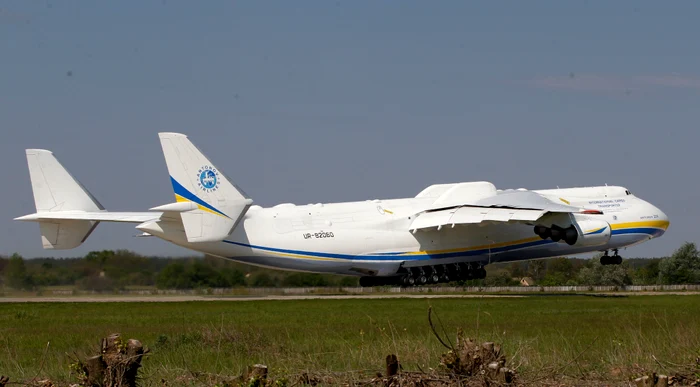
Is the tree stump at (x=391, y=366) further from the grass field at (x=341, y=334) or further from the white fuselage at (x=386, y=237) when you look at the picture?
the white fuselage at (x=386, y=237)

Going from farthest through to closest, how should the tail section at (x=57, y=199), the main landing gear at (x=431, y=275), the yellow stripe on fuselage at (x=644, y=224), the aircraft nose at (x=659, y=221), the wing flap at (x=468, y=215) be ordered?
the aircraft nose at (x=659, y=221) → the yellow stripe on fuselage at (x=644, y=224) → the main landing gear at (x=431, y=275) → the wing flap at (x=468, y=215) → the tail section at (x=57, y=199)

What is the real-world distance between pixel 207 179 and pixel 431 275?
9914mm

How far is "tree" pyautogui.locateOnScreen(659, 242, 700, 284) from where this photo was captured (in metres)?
50.6

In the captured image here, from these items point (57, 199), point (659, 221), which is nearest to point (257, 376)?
point (57, 199)

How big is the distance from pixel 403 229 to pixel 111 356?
2888cm

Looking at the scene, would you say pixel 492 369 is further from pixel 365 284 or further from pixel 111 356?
pixel 365 284

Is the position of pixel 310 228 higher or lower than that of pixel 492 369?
higher

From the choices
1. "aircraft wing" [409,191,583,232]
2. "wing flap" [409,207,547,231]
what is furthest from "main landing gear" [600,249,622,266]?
"wing flap" [409,207,547,231]

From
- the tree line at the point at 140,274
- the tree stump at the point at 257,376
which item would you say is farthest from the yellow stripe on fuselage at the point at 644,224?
the tree stump at the point at 257,376

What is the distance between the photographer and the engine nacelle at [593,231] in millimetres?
36188

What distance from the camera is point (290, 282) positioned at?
40.4 meters

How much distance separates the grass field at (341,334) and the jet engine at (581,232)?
12.4 feet

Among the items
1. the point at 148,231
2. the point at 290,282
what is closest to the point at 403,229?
the point at 290,282

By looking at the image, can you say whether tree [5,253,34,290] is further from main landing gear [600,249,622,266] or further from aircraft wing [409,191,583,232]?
main landing gear [600,249,622,266]
